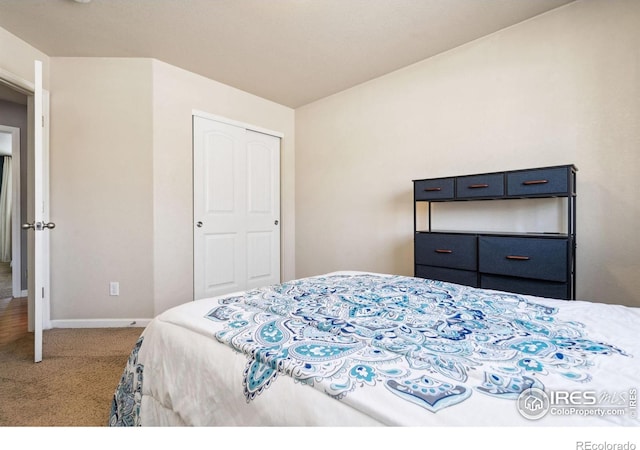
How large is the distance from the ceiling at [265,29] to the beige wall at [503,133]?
0.25m

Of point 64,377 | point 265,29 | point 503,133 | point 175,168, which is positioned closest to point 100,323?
point 64,377

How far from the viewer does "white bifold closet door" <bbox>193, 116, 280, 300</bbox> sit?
10.4 ft

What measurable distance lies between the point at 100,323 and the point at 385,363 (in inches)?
123

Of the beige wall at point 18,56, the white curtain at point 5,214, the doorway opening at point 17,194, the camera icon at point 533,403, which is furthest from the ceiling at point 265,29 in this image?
the white curtain at point 5,214

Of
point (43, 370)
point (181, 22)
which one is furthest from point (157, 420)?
point (181, 22)

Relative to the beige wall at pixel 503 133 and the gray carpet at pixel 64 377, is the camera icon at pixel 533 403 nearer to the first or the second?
the gray carpet at pixel 64 377

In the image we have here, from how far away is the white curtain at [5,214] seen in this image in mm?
6004

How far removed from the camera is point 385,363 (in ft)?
2.24

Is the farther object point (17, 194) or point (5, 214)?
point (5, 214)

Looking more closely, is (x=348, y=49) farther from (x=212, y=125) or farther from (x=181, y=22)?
(x=212, y=125)

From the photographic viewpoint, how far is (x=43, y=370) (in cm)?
195

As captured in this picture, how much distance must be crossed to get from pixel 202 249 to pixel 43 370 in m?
1.51

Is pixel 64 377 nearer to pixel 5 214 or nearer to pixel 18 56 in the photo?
pixel 18 56
